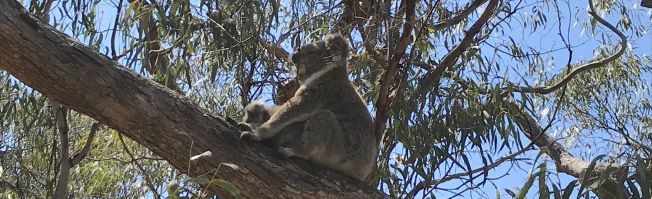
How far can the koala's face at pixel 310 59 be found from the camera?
15.9 feet

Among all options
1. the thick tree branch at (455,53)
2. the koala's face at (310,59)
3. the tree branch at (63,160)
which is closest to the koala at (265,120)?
the koala's face at (310,59)

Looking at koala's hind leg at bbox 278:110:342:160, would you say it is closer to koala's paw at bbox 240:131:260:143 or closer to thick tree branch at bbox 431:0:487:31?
koala's paw at bbox 240:131:260:143

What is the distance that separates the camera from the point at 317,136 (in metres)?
4.11

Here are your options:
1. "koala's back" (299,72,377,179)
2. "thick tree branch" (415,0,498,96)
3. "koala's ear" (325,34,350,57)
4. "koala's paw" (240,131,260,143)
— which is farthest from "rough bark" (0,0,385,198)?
"koala's ear" (325,34,350,57)

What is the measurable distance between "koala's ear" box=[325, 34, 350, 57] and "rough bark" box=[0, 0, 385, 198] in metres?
1.56

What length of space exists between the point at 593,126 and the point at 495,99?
99.9 inches

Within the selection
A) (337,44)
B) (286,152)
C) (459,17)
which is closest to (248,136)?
(286,152)

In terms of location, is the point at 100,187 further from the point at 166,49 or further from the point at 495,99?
the point at 495,99

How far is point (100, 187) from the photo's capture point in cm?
596

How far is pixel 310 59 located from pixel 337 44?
187 mm

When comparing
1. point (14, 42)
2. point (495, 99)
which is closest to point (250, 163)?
point (14, 42)

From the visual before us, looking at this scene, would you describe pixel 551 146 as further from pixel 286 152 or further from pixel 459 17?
pixel 286 152

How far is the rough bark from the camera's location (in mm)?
3143

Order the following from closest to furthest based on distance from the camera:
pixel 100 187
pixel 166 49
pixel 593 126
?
pixel 166 49
pixel 100 187
pixel 593 126
